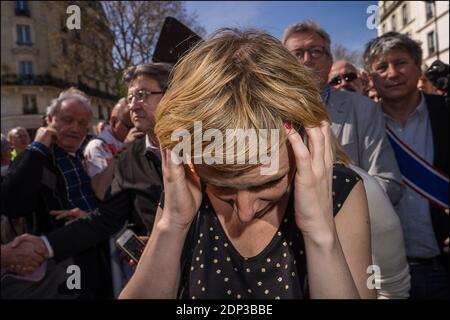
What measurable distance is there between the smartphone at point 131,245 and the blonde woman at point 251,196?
340mm

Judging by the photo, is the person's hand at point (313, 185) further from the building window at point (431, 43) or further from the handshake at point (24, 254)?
the building window at point (431, 43)

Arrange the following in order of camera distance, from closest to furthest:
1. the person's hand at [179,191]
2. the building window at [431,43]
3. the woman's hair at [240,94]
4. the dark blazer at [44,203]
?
the woman's hair at [240,94]
the person's hand at [179,191]
the dark blazer at [44,203]
the building window at [431,43]

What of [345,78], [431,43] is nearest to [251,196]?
[345,78]

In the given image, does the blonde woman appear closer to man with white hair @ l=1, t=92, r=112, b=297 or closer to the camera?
man with white hair @ l=1, t=92, r=112, b=297

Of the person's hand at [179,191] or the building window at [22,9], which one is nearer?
the person's hand at [179,191]

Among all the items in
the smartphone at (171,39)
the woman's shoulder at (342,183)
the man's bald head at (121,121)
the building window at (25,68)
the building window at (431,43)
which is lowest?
the woman's shoulder at (342,183)

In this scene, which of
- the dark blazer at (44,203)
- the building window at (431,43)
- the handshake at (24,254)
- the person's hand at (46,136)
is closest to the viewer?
the handshake at (24,254)

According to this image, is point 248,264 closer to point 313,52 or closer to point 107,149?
point 313,52

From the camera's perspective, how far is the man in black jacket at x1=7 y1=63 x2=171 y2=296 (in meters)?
1.82

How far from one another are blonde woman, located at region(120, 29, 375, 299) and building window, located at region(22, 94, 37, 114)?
3579 cm

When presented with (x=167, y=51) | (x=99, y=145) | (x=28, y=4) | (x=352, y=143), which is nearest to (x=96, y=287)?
(x=99, y=145)

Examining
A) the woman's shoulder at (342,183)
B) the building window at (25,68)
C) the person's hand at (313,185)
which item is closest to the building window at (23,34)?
the building window at (25,68)

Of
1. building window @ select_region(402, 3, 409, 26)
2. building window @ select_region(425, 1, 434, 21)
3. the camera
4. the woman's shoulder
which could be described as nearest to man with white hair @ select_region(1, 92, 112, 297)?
the woman's shoulder

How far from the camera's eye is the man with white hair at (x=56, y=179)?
2455 millimetres
